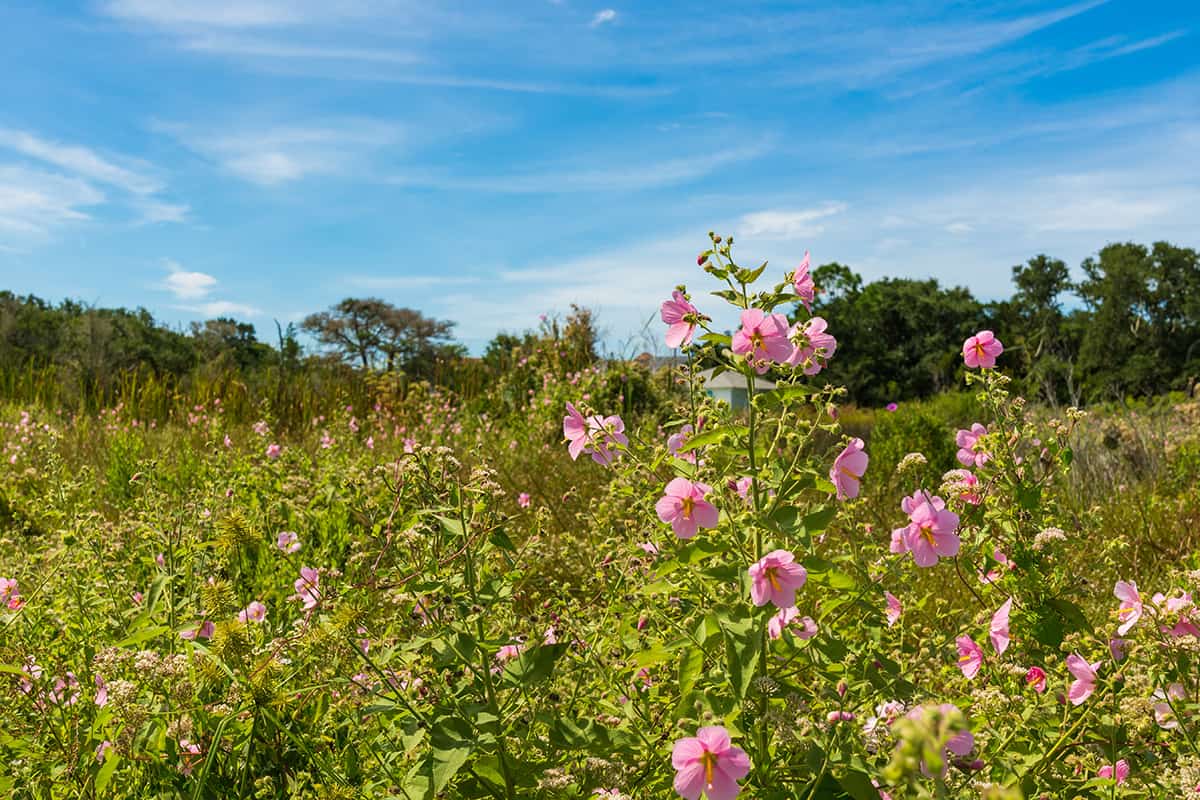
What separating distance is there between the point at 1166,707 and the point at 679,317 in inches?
56.4

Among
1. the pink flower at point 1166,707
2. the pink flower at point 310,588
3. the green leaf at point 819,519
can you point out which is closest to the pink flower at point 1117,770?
the pink flower at point 1166,707

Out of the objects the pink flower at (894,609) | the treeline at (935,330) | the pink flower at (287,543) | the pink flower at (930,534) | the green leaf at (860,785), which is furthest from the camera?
the treeline at (935,330)

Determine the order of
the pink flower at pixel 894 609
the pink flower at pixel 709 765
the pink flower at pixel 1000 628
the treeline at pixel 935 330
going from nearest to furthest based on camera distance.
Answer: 1. the pink flower at pixel 709 765
2. the pink flower at pixel 1000 628
3. the pink flower at pixel 894 609
4. the treeline at pixel 935 330

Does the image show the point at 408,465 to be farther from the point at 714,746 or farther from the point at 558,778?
the point at 714,746

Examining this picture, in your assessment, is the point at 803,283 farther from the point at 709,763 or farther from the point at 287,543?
the point at 287,543

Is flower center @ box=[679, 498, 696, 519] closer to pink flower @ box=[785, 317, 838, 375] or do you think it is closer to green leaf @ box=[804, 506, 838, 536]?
green leaf @ box=[804, 506, 838, 536]

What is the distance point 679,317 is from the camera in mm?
1850

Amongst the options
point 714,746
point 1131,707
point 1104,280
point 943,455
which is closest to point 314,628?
point 714,746

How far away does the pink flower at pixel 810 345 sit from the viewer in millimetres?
1742

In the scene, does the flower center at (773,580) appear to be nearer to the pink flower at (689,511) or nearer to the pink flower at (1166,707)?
the pink flower at (689,511)

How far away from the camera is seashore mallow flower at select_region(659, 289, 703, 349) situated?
6.06 ft

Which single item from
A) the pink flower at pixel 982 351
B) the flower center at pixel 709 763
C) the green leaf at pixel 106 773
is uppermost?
the pink flower at pixel 982 351

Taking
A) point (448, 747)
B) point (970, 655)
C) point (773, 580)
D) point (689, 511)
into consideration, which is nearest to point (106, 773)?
point (448, 747)

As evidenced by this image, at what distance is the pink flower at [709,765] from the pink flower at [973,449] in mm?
1231
